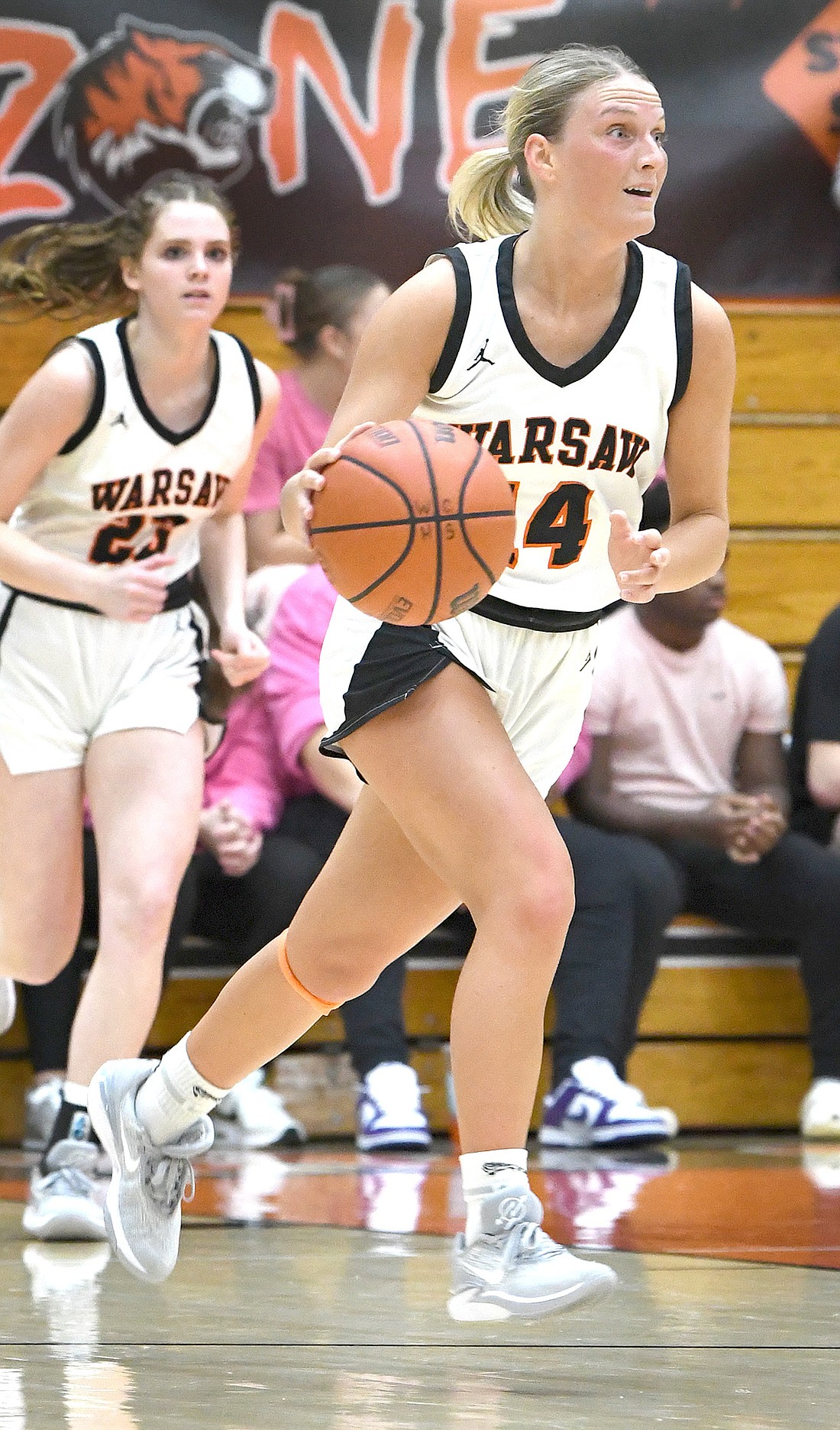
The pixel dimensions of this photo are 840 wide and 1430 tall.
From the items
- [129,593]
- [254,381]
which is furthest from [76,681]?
[254,381]

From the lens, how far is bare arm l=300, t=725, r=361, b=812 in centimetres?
592

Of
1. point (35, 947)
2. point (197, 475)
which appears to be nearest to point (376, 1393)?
point (35, 947)

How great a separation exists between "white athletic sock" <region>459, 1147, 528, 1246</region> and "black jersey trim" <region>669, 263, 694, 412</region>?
1203mm

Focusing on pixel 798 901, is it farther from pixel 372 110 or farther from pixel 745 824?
pixel 372 110

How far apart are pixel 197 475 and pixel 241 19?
2658 millimetres

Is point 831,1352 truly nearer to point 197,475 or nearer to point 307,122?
point 197,475

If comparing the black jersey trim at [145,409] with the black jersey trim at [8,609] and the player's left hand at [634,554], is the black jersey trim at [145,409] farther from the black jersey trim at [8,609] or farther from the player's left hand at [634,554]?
the player's left hand at [634,554]

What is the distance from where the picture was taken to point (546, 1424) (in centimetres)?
234

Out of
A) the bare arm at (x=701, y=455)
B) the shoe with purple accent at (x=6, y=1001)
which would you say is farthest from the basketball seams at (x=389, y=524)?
the shoe with purple accent at (x=6, y=1001)

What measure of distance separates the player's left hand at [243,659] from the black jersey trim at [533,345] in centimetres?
137

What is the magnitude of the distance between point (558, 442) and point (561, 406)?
54 millimetres

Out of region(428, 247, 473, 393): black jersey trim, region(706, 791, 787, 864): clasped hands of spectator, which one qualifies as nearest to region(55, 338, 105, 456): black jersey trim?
region(428, 247, 473, 393): black jersey trim

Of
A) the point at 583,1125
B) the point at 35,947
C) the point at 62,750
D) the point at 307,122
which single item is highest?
the point at 307,122

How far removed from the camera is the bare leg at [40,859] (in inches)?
170
